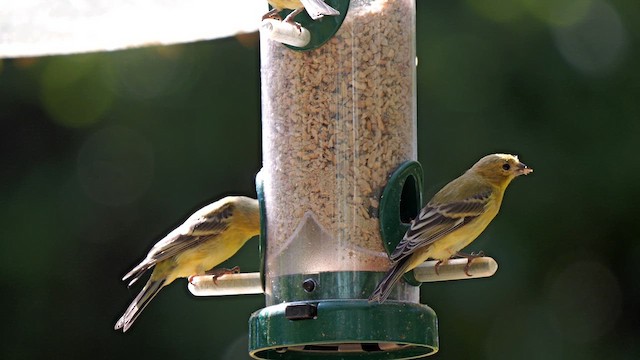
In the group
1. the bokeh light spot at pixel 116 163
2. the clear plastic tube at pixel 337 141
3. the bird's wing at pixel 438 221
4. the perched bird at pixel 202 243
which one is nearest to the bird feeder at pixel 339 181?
the clear plastic tube at pixel 337 141

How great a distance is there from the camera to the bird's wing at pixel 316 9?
9.15 meters

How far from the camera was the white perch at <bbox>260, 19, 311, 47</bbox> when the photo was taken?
9.13 metres

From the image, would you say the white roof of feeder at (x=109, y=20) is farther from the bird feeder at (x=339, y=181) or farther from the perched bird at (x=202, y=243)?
the perched bird at (x=202, y=243)

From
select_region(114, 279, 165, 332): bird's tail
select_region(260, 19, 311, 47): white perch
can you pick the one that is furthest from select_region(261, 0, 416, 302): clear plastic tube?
select_region(114, 279, 165, 332): bird's tail

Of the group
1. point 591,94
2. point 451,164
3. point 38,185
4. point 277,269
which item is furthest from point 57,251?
point 277,269

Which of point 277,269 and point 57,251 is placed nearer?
point 277,269

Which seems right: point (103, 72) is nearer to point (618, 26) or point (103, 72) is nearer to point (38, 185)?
point (38, 185)

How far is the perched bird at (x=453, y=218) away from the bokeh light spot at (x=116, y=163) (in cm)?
381

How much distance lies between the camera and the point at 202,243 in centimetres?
1011

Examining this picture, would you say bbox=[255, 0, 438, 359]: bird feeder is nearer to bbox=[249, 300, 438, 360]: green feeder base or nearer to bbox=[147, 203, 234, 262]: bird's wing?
bbox=[249, 300, 438, 360]: green feeder base

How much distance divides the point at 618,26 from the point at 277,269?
4088 mm

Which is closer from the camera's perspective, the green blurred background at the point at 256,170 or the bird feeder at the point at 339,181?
the bird feeder at the point at 339,181

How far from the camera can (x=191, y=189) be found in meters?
13.1

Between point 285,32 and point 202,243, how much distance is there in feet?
4.32
